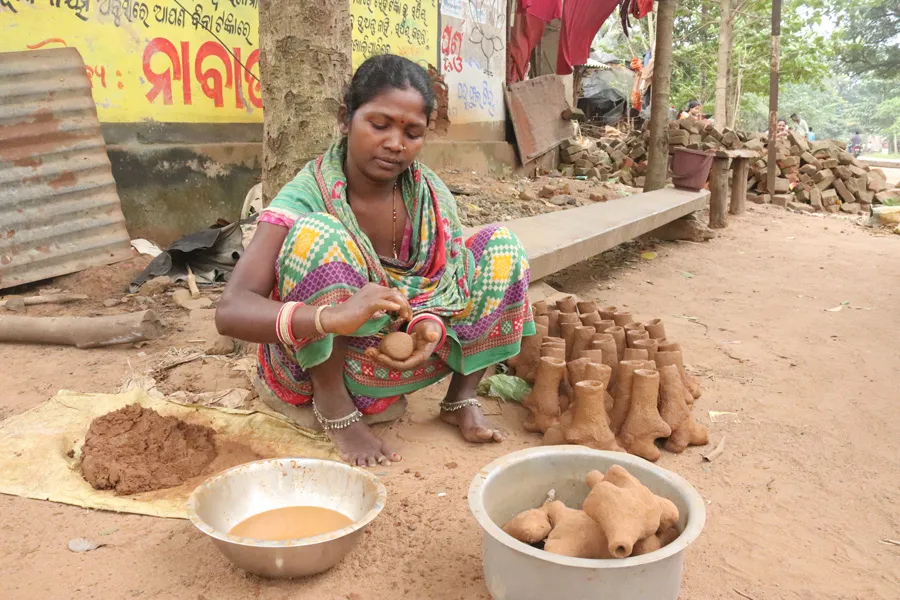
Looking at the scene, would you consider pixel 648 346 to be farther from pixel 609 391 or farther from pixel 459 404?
pixel 459 404

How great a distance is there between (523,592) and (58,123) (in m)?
4.13

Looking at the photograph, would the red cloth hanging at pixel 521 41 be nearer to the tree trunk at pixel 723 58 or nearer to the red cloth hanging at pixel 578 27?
the red cloth hanging at pixel 578 27

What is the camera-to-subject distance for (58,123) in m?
4.24

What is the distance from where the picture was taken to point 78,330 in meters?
3.23

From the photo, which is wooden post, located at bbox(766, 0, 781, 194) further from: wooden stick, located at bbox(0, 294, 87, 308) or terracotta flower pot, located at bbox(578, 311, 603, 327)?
wooden stick, located at bbox(0, 294, 87, 308)

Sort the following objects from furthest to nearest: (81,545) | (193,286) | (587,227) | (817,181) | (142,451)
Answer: (817,181), (587,227), (193,286), (142,451), (81,545)

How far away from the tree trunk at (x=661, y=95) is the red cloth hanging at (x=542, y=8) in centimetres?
161

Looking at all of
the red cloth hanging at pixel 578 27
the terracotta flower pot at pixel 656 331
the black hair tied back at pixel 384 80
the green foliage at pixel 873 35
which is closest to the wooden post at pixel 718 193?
the red cloth hanging at pixel 578 27

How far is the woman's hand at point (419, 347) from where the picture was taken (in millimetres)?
1996

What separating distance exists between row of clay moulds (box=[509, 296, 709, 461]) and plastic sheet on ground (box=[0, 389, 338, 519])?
802 mm

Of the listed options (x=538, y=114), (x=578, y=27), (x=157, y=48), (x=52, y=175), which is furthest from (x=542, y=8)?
(x=52, y=175)

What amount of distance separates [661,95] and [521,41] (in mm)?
2280

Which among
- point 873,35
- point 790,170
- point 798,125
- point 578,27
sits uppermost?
point 873,35

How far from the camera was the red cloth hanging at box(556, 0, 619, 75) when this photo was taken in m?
9.29
